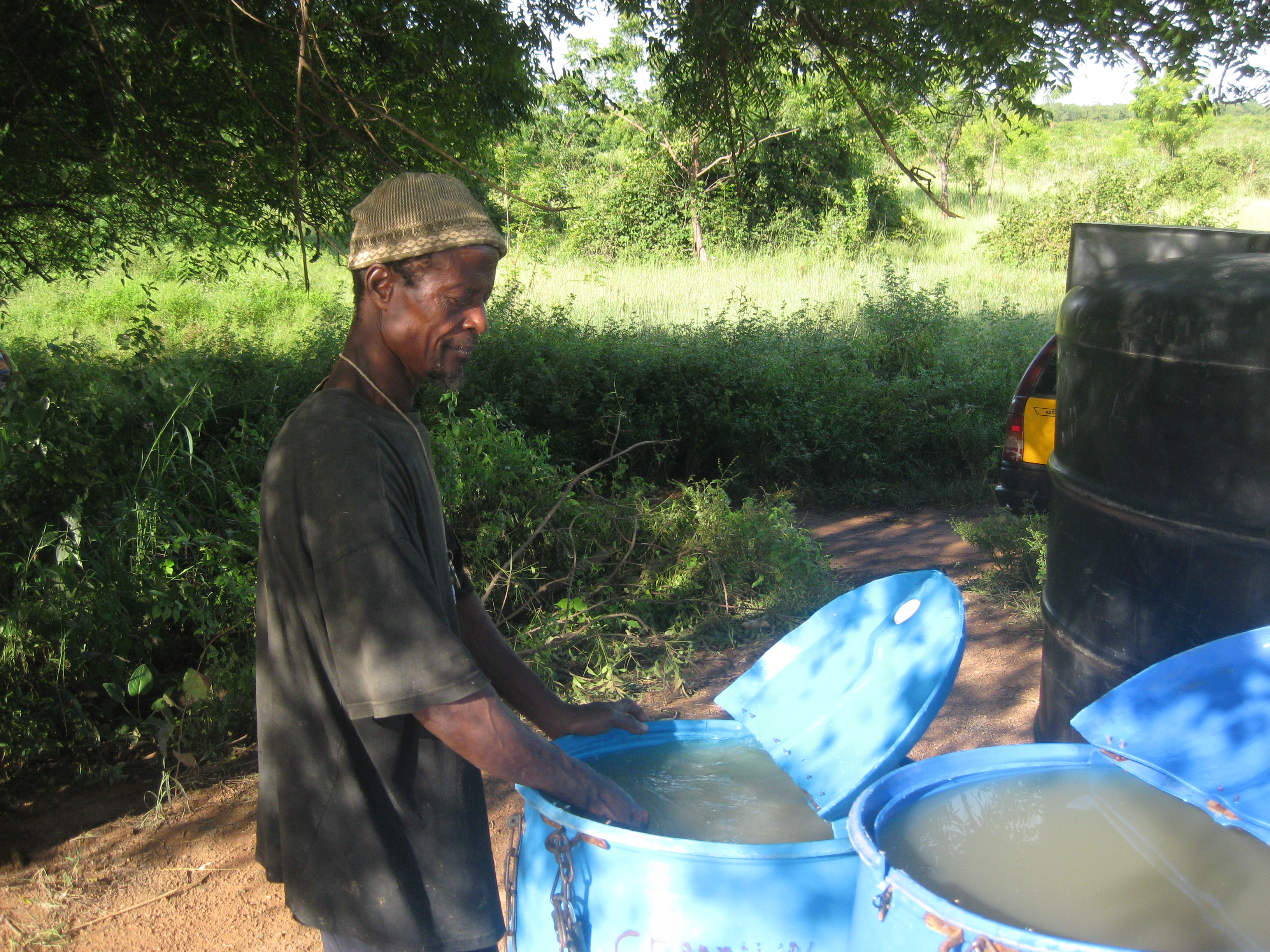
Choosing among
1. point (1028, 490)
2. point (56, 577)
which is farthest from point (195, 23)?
point (1028, 490)

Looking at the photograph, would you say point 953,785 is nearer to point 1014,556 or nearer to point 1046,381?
point 1014,556

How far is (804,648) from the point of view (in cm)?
198

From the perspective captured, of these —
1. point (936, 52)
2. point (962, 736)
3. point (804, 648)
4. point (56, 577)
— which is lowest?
point (962, 736)

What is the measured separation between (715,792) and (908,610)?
1.75 ft

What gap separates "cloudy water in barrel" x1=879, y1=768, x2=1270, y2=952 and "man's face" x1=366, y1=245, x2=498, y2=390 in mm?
1018

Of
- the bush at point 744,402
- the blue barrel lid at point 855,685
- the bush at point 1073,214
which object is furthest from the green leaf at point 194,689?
the bush at point 1073,214

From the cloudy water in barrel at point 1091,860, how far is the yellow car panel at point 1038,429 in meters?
4.58

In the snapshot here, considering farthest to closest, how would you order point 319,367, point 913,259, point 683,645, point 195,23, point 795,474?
1. point 913,259
2. point 795,474
3. point 319,367
4. point 683,645
5. point 195,23

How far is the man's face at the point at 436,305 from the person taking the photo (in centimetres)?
152

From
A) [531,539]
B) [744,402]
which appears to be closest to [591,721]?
[531,539]

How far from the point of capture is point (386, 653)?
131cm

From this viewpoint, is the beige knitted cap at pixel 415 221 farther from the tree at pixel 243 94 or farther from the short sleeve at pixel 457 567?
the tree at pixel 243 94

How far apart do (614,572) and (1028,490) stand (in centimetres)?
286

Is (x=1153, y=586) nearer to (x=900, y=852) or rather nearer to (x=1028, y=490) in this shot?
(x=900, y=852)
